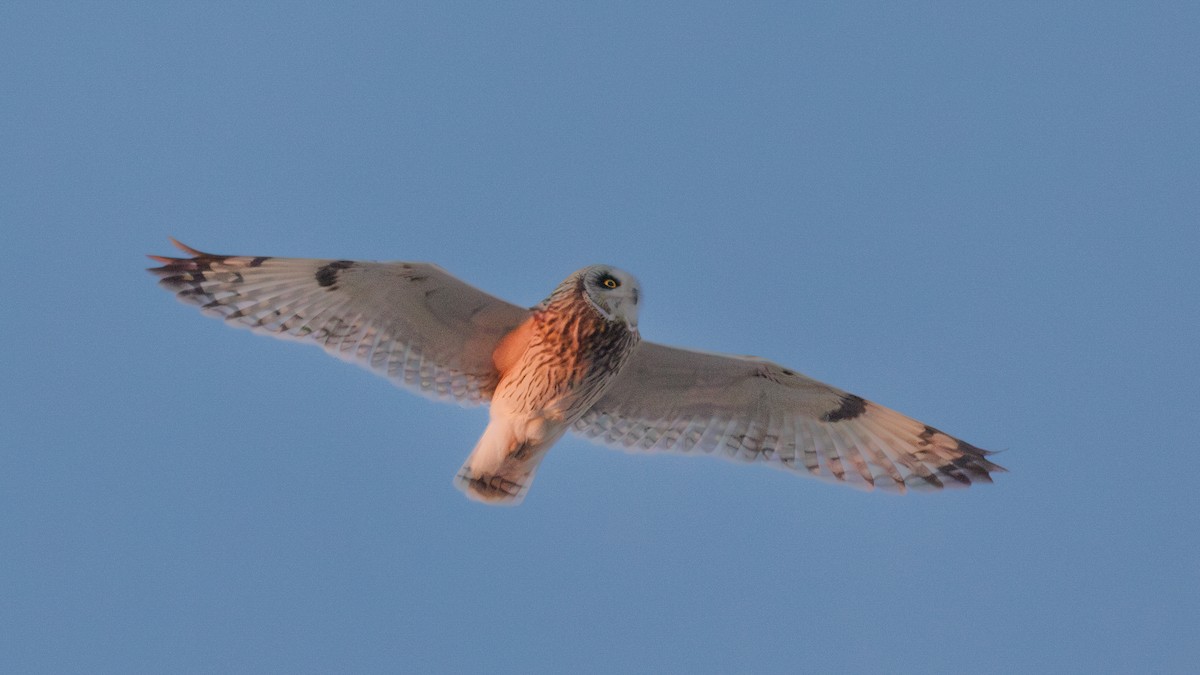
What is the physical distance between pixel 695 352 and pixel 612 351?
0.71 m

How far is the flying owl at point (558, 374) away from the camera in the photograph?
8789 millimetres

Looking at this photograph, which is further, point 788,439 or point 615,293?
point 788,439

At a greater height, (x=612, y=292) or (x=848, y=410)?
(x=848, y=410)

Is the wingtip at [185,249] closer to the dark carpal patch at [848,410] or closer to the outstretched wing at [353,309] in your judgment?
the outstretched wing at [353,309]

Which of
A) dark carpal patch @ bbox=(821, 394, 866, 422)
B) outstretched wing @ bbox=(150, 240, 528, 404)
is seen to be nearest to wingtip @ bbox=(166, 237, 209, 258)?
outstretched wing @ bbox=(150, 240, 528, 404)

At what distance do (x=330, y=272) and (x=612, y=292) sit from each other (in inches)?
70.2

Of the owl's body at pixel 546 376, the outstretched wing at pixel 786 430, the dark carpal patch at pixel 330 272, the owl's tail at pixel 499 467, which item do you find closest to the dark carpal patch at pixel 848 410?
the outstretched wing at pixel 786 430

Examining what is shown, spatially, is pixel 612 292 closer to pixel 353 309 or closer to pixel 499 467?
pixel 499 467

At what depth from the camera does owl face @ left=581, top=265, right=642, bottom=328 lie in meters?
8.66

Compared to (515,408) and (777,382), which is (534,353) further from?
(777,382)

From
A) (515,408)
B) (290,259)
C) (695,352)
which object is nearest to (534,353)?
(515,408)

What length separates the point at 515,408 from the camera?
29.2 feet

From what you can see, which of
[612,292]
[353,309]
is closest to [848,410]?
[612,292]

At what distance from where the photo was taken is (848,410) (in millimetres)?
9766
